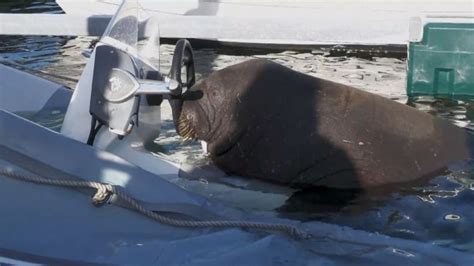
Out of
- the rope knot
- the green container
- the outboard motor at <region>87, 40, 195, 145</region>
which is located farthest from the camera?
the green container

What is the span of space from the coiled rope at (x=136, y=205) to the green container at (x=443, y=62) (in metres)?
3.39

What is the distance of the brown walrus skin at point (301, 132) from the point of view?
398cm

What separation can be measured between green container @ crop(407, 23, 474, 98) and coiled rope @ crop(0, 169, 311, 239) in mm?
3394

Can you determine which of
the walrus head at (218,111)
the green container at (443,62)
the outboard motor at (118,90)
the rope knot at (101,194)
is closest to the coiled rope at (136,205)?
the rope knot at (101,194)

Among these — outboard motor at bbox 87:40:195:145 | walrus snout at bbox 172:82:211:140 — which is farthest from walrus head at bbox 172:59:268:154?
outboard motor at bbox 87:40:195:145

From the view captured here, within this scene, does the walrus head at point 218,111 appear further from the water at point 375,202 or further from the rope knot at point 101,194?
the rope knot at point 101,194

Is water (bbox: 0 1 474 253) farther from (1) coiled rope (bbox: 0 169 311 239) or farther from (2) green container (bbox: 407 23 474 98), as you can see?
(2) green container (bbox: 407 23 474 98)

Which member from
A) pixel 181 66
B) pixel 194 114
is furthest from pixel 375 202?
pixel 181 66

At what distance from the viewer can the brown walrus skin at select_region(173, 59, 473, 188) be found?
3.98 metres

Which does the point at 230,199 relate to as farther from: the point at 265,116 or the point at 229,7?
the point at 229,7

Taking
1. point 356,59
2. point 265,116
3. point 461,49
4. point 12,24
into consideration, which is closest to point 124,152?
point 265,116

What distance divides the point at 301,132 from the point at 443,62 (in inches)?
102

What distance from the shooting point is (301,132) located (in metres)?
4.00

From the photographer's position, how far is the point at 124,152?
11.9ft
